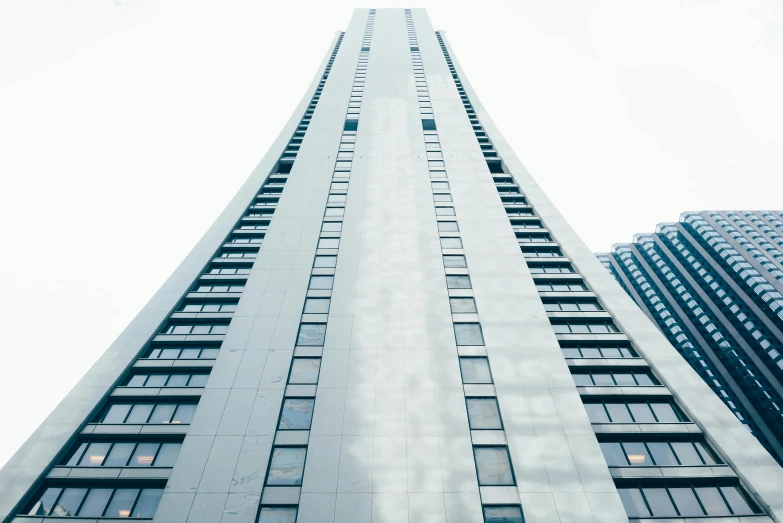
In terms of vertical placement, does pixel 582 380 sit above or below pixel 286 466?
above

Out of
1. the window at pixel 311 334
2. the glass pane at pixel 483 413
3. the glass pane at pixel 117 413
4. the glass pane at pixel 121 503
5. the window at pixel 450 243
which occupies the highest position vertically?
the window at pixel 450 243

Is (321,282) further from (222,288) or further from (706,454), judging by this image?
(706,454)

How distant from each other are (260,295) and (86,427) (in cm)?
1207

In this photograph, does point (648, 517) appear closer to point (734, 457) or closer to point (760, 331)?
point (734, 457)

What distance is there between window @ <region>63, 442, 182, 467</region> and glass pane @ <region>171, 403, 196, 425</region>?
1.35m

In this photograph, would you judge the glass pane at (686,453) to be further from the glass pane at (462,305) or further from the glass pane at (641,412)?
the glass pane at (462,305)

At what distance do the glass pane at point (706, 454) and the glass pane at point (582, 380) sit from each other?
5.76 m

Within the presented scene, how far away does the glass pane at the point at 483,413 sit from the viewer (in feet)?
72.5

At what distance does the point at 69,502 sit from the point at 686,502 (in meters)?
29.1

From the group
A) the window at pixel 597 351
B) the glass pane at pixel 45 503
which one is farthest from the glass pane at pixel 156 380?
the window at pixel 597 351

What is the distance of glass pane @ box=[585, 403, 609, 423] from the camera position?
23.3 m

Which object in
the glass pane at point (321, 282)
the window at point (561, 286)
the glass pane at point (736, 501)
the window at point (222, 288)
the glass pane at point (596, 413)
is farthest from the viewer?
the window at point (561, 286)

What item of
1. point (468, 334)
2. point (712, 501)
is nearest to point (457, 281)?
point (468, 334)

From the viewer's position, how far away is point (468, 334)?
2711 cm
